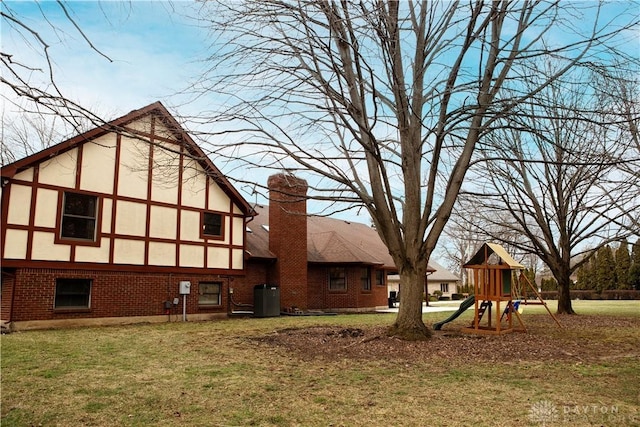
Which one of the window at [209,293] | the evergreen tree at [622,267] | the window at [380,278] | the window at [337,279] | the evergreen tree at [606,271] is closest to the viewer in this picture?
the window at [209,293]

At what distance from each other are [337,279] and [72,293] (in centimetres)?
1255

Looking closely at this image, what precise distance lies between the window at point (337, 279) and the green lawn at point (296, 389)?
14.2 m

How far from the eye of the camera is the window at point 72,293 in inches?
566

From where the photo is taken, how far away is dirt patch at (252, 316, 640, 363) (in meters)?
8.48

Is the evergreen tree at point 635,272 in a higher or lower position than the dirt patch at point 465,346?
higher

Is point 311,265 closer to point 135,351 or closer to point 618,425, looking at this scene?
point 135,351

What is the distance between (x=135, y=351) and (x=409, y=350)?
17.2 ft

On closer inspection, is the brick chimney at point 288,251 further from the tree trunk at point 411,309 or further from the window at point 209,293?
the tree trunk at point 411,309

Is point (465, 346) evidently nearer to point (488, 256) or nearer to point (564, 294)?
point (488, 256)

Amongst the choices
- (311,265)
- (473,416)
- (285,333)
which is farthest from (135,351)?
(311,265)

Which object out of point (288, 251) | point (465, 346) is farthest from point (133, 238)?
point (465, 346)

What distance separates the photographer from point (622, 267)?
44.5 m

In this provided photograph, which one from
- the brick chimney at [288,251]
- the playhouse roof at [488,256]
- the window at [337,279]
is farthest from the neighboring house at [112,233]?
the playhouse roof at [488,256]

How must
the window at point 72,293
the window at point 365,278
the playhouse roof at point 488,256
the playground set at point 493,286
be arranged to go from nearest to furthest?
1. the playground set at point 493,286
2. the playhouse roof at point 488,256
3. the window at point 72,293
4. the window at point 365,278
